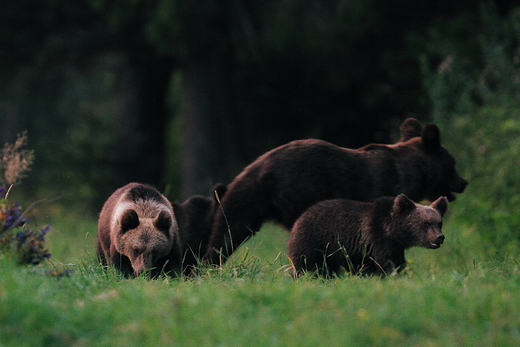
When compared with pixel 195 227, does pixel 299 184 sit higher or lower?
higher

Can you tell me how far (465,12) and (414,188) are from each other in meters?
11.2

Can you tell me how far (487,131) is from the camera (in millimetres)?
12406

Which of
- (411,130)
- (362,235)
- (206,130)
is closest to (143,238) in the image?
(362,235)

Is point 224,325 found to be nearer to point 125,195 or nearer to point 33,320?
point 33,320

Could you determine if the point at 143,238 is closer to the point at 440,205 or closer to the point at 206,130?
the point at 440,205

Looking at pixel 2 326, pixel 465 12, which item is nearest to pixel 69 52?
pixel 465 12

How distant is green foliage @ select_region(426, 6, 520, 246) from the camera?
1034 cm

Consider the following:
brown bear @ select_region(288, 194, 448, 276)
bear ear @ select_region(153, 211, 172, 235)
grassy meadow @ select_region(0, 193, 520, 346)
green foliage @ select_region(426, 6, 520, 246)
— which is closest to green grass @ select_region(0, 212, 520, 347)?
grassy meadow @ select_region(0, 193, 520, 346)

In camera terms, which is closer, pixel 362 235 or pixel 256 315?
pixel 256 315

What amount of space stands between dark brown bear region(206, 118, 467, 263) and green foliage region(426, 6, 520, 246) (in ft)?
9.65

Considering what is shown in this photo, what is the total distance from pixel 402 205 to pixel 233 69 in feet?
39.0

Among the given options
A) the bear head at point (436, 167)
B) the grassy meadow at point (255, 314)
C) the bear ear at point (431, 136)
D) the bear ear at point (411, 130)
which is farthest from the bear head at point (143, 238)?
the bear ear at point (411, 130)

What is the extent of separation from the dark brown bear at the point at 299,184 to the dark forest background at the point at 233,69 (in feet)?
24.5

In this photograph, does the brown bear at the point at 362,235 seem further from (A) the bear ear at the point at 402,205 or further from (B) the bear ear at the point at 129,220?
(B) the bear ear at the point at 129,220
